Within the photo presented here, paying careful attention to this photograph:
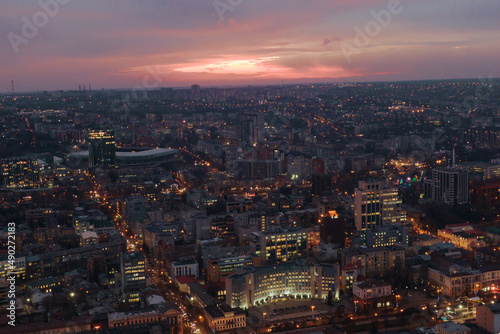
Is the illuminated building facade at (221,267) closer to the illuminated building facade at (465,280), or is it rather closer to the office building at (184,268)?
the office building at (184,268)

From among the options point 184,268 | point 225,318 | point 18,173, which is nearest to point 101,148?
point 18,173

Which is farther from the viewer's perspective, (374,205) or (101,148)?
(101,148)

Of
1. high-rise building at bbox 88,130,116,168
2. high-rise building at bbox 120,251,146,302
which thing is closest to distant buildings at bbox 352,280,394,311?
high-rise building at bbox 120,251,146,302

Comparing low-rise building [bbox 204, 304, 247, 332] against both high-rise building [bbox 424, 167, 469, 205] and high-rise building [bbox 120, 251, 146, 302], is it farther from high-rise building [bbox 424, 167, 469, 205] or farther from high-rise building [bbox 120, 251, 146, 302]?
high-rise building [bbox 424, 167, 469, 205]

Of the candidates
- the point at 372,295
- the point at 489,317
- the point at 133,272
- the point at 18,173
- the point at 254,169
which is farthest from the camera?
the point at 254,169

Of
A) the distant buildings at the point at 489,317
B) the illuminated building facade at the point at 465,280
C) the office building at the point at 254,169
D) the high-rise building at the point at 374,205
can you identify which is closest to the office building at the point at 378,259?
the illuminated building facade at the point at 465,280

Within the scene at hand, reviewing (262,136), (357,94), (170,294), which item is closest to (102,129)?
(262,136)

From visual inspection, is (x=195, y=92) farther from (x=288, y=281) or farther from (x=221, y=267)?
(x=288, y=281)
